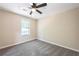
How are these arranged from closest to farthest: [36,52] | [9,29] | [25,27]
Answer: [36,52] < [9,29] < [25,27]

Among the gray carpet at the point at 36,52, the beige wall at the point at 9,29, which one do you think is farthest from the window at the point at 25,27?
the gray carpet at the point at 36,52

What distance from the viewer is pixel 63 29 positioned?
3.64 m

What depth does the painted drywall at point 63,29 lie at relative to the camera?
10.3 feet

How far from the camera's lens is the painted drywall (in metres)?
3.12

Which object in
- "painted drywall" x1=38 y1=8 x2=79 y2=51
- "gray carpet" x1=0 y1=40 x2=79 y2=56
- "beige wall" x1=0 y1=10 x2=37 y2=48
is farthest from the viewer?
"beige wall" x1=0 y1=10 x2=37 y2=48

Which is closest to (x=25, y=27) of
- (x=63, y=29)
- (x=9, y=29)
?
(x=9, y=29)

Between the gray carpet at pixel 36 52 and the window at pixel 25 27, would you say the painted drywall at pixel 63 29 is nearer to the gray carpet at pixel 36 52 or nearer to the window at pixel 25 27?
the gray carpet at pixel 36 52

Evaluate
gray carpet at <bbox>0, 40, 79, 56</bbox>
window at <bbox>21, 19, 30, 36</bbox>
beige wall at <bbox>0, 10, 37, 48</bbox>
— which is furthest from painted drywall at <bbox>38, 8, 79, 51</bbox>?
beige wall at <bbox>0, 10, 37, 48</bbox>

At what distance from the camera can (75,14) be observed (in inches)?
123

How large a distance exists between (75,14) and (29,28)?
11.3 feet

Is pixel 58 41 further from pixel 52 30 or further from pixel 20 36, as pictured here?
pixel 20 36

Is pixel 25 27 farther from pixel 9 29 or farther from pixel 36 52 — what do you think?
pixel 36 52

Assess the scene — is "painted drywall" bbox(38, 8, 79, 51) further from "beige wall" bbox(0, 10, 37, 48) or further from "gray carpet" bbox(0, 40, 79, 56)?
"beige wall" bbox(0, 10, 37, 48)

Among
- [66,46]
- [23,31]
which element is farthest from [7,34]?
[66,46]
